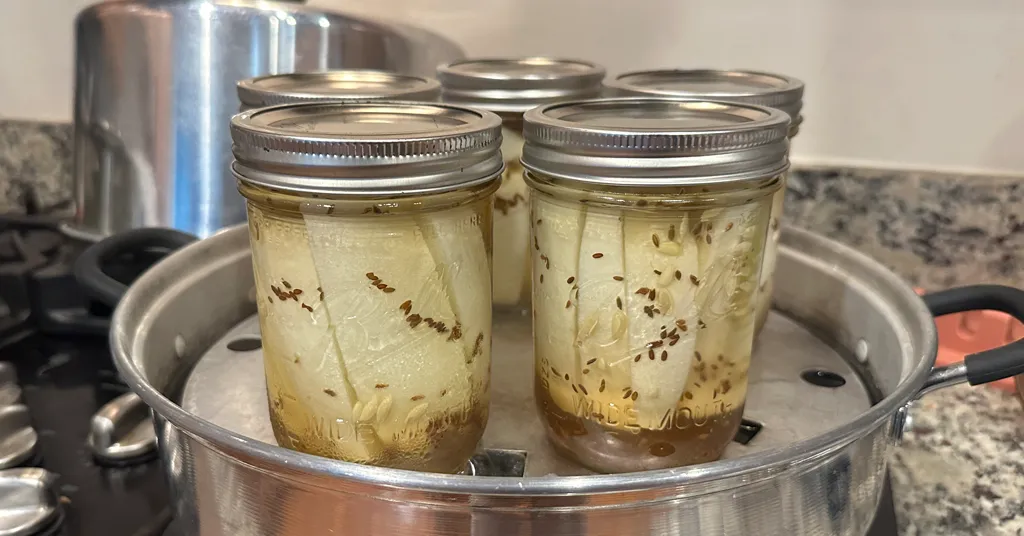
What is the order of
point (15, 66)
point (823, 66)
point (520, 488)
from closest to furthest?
point (520, 488)
point (823, 66)
point (15, 66)

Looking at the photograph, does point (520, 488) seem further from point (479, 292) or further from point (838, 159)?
point (838, 159)

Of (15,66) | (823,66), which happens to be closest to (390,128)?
(823,66)

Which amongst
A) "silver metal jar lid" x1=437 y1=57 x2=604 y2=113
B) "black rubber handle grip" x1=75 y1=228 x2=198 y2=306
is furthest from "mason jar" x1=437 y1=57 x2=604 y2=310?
"black rubber handle grip" x1=75 y1=228 x2=198 y2=306

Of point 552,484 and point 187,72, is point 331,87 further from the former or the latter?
point 552,484

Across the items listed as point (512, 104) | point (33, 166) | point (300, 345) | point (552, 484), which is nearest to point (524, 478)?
point (552, 484)

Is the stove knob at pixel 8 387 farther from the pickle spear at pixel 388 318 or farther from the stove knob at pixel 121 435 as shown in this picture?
the pickle spear at pixel 388 318

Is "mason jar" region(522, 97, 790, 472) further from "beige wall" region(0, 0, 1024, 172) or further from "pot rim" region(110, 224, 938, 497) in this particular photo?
"beige wall" region(0, 0, 1024, 172)

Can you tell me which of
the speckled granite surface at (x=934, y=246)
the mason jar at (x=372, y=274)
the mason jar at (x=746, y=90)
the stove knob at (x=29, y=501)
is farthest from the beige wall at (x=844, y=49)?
the stove knob at (x=29, y=501)
